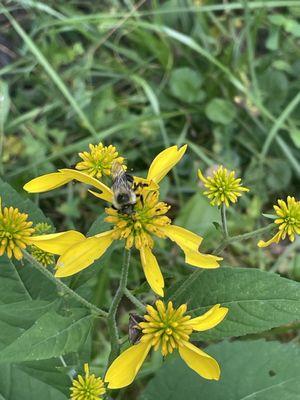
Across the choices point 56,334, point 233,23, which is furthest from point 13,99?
point 56,334

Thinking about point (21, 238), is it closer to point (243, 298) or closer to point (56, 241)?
point (56, 241)

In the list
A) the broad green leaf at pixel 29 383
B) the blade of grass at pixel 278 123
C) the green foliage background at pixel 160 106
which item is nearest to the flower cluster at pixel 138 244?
the broad green leaf at pixel 29 383

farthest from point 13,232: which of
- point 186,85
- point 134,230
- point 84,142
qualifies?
point 186,85

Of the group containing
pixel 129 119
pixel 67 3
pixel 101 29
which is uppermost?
pixel 67 3

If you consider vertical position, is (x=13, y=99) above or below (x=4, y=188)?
above

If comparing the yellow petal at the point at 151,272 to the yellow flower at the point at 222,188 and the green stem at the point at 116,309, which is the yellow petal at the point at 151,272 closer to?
the green stem at the point at 116,309

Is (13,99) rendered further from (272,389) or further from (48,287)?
(272,389)
